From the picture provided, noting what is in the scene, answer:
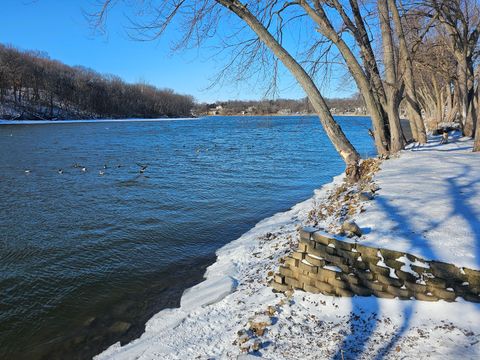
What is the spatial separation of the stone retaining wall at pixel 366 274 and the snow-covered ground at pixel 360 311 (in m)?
0.12

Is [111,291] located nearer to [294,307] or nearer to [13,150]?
[294,307]

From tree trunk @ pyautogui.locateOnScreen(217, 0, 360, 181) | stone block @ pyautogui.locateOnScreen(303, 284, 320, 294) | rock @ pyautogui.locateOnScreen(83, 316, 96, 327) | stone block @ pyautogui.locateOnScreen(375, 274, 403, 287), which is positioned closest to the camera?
stone block @ pyautogui.locateOnScreen(375, 274, 403, 287)

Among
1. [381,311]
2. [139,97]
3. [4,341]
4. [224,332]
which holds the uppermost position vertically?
[139,97]

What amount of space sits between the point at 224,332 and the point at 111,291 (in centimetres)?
305

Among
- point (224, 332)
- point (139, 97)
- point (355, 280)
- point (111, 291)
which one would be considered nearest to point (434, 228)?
point (355, 280)

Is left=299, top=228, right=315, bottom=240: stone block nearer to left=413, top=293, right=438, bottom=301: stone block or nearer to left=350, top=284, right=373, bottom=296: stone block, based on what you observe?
left=350, top=284, right=373, bottom=296: stone block

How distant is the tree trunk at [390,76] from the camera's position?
9.22 m

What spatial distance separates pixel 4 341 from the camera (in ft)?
16.7

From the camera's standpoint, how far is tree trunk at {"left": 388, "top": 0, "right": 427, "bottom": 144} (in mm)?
10609

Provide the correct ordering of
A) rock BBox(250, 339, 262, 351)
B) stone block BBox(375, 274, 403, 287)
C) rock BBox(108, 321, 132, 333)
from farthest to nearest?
1. rock BBox(108, 321, 132, 333)
2. stone block BBox(375, 274, 403, 287)
3. rock BBox(250, 339, 262, 351)

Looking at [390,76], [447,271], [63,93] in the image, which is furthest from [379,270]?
[63,93]

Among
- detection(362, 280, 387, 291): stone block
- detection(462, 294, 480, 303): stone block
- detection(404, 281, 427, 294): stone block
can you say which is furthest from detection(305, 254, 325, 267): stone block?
detection(462, 294, 480, 303): stone block

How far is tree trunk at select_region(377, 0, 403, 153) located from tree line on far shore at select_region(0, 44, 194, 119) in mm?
79202

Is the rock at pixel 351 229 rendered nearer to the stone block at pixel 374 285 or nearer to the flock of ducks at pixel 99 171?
the stone block at pixel 374 285
